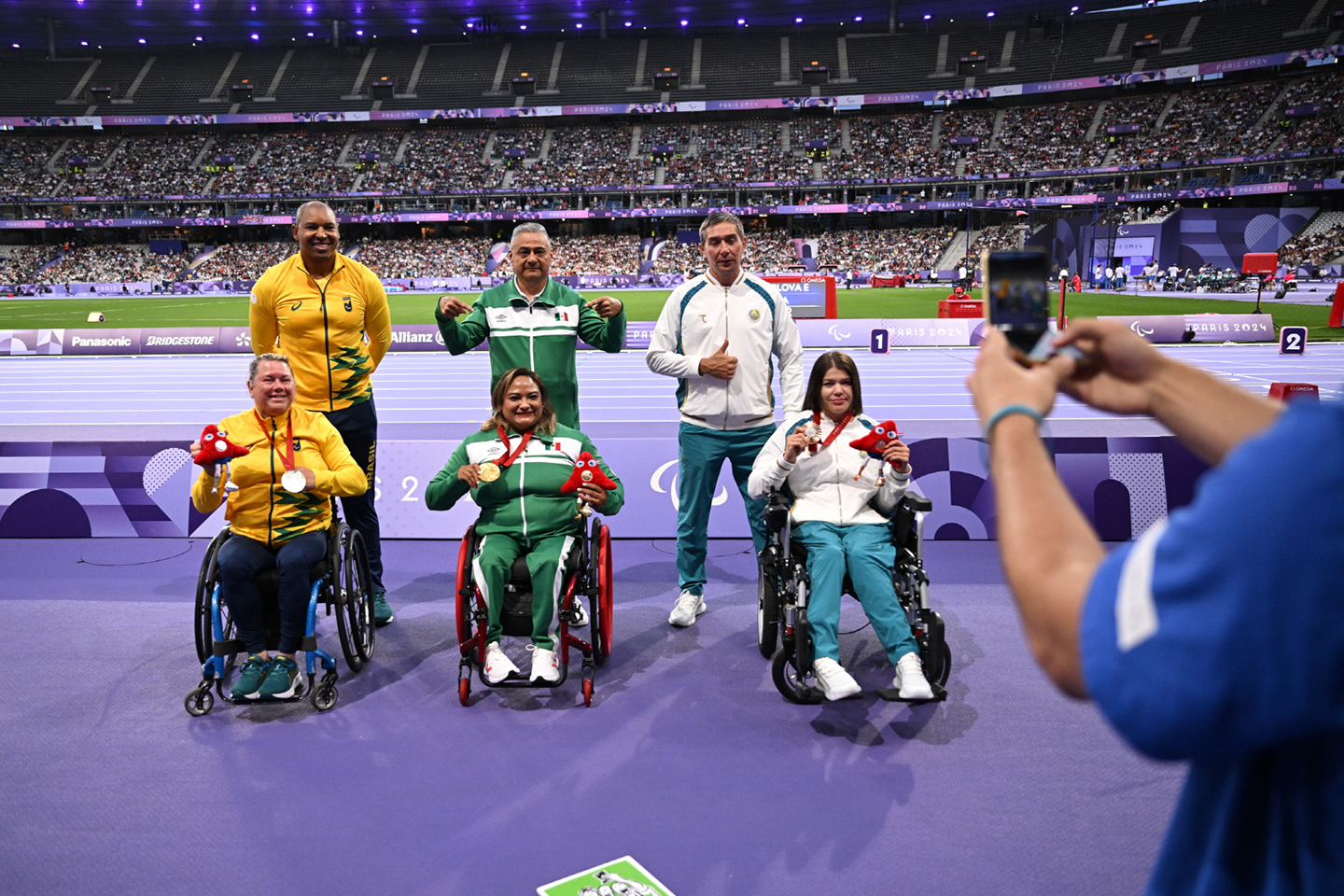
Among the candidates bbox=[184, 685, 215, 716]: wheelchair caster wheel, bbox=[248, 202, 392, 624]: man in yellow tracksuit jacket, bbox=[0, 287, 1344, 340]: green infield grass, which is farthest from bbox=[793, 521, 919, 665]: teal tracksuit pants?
bbox=[0, 287, 1344, 340]: green infield grass

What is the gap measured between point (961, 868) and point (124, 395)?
14.3m

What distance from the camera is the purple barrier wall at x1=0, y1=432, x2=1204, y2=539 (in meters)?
6.22

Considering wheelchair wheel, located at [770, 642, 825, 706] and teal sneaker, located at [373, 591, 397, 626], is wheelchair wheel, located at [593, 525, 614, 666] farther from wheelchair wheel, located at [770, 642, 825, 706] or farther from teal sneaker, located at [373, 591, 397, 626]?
teal sneaker, located at [373, 591, 397, 626]

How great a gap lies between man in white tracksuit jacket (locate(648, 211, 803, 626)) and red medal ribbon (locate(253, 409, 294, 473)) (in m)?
1.92

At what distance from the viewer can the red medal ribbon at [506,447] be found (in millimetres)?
4359

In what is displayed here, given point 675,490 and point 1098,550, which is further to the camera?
point 675,490

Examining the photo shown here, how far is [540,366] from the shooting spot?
16.4ft

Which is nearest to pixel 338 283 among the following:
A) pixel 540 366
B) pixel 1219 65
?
pixel 540 366

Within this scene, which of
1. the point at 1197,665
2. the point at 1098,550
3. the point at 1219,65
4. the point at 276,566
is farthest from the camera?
the point at 1219,65

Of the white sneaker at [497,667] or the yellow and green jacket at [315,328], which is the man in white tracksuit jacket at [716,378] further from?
the yellow and green jacket at [315,328]

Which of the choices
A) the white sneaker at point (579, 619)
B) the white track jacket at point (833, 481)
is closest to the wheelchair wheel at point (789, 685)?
the white track jacket at point (833, 481)

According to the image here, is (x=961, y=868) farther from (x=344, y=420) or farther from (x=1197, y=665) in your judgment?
(x=344, y=420)

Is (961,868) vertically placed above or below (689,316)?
below

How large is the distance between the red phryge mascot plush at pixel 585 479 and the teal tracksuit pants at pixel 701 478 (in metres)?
Result: 0.88
